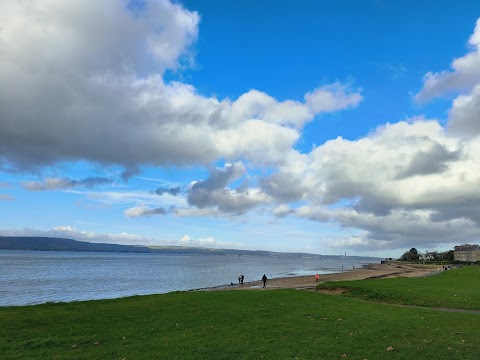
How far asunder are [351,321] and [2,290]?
63134mm

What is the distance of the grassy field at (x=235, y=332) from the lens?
528 inches

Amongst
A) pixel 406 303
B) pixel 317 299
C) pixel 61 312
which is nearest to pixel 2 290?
pixel 61 312

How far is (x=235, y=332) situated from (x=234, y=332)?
0.15 ft

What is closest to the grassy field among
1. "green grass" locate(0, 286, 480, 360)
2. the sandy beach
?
"green grass" locate(0, 286, 480, 360)

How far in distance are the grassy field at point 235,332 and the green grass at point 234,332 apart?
36mm

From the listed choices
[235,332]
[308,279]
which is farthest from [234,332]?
[308,279]

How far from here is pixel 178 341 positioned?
15008mm

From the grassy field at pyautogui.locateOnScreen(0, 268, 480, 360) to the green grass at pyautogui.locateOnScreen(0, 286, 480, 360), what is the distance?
4 cm

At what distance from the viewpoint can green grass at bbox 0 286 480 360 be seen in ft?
44.0

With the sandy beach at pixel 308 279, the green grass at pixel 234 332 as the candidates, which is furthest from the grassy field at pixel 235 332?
the sandy beach at pixel 308 279

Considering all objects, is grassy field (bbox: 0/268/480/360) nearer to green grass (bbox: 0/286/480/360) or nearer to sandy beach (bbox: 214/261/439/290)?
green grass (bbox: 0/286/480/360)

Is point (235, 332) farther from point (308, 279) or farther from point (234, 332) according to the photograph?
point (308, 279)

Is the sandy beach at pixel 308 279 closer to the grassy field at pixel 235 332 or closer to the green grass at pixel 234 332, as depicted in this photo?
the green grass at pixel 234 332

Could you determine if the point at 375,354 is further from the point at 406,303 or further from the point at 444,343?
the point at 406,303
